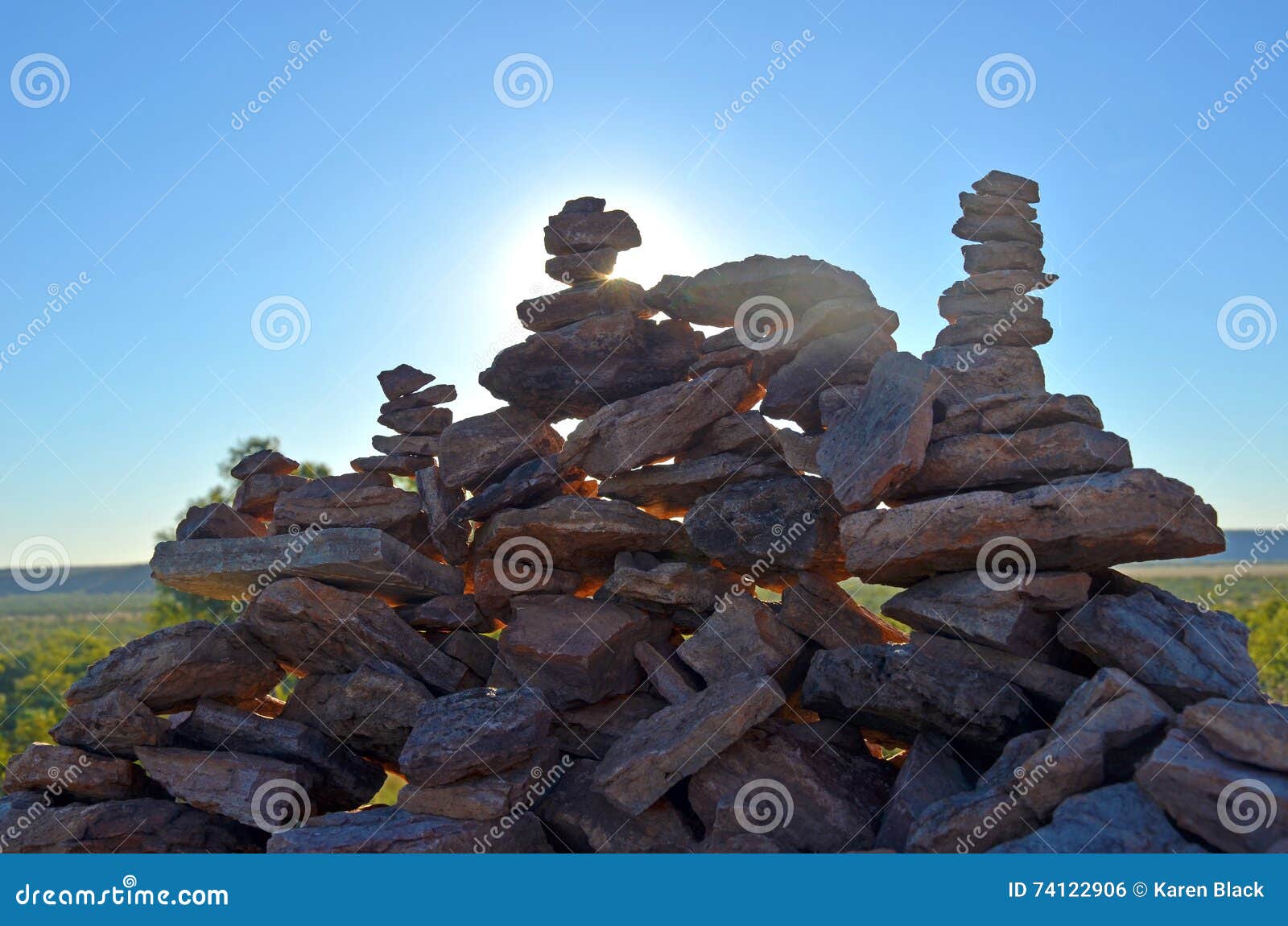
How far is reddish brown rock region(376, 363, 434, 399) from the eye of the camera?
16406 millimetres

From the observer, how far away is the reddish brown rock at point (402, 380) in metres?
16.4

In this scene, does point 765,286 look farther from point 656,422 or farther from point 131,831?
point 131,831

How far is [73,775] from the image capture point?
13422 mm

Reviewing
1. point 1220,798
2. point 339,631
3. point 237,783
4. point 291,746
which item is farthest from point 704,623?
point 237,783

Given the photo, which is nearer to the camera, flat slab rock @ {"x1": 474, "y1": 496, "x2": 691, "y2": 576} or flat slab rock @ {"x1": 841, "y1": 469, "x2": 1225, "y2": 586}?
flat slab rock @ {"x1": 841, "y1": 469, "x2": 1225, "y2": 586}

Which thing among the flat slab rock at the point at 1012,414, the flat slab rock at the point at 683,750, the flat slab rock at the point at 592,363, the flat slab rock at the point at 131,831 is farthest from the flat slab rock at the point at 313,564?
the flat slab rock at the point at 1012,414

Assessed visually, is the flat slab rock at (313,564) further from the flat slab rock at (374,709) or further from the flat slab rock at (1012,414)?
the flat slab rock at (1012,414)

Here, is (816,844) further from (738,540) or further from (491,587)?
(491,587)

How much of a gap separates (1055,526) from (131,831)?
12.0m

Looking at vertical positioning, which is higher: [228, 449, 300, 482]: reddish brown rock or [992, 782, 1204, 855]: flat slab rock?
[992, 782, 1204, 855]: flat slab rock

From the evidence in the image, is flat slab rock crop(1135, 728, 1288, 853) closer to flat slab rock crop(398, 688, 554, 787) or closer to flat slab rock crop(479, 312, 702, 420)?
flat slab rock crop(398, 688, 554, 787)

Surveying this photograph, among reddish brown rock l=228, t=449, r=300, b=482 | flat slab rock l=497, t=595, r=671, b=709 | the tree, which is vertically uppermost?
flat slab rock l=497, t=595, r=671, b=709

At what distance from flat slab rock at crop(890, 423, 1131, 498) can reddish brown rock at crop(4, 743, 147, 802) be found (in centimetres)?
1093

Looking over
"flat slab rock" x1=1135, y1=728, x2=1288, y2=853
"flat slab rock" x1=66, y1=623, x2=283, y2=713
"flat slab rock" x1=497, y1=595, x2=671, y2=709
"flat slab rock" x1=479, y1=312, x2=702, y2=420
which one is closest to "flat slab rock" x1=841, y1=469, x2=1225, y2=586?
"flat slab rock" x1=1135, y1=728, x2=1288, y2=853
